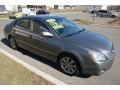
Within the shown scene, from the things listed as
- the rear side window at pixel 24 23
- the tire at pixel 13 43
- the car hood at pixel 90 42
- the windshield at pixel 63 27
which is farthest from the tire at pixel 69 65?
the tire at pixel 13 43

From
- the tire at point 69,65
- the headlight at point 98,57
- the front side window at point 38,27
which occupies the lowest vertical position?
the tire at point 69,65

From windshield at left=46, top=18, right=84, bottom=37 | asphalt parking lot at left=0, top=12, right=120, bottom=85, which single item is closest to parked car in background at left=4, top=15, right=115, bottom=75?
windshield at left=46, top=18, right=84, bottom=37

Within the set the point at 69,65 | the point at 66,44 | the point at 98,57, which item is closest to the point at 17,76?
the point at 69,65

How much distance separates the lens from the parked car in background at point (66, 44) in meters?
5.26

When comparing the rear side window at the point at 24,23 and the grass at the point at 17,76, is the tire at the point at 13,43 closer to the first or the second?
the rear side window at the point at 24,23

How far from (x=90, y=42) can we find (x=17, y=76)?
2.22 m

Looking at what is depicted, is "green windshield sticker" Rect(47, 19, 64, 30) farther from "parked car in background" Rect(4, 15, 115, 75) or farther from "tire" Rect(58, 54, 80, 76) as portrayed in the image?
"tire" Rect(58, 54, 80, 76)

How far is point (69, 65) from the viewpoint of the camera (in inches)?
224

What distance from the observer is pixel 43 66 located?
6391mm

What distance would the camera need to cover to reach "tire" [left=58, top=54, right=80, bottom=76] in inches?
217

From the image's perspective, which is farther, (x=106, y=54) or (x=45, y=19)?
(x=45, y=19)
